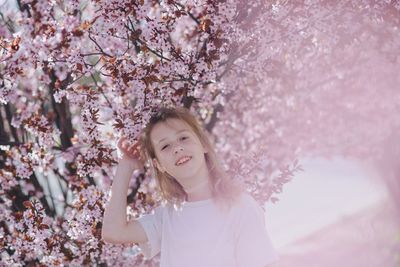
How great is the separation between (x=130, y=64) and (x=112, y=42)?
852 mm

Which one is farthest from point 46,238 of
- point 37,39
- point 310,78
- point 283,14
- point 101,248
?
point 310,78

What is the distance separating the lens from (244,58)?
5922mm

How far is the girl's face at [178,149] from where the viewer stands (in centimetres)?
443

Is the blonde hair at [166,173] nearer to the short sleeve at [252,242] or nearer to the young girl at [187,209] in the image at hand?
the young girl at [187,209]

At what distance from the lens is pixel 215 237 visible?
13.9 feet

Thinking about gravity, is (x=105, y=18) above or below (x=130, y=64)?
above

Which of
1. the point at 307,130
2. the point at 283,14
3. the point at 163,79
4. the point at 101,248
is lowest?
the point at 101,248

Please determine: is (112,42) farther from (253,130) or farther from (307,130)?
(307,130)

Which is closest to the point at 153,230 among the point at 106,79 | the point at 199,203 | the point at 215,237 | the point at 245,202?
the point at 199,203

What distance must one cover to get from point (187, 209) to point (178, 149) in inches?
15.2

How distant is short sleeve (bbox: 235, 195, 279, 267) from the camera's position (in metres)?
4.16

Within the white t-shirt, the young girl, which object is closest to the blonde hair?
the young girl

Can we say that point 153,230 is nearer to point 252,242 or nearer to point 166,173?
point 166,173

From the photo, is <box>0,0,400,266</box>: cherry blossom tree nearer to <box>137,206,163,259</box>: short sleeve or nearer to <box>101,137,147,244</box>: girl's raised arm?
<box>101,137,147,244</box>: girl's raised arm
